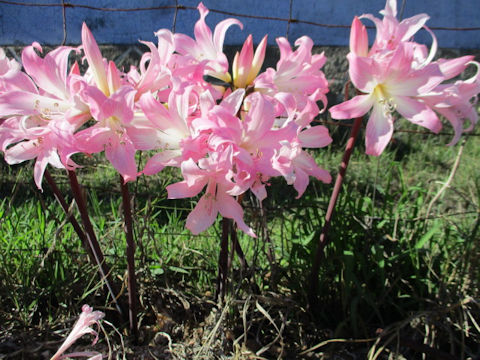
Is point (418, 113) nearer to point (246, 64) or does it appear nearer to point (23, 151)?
point (246, 64)

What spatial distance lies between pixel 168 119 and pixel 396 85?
23.9 inches

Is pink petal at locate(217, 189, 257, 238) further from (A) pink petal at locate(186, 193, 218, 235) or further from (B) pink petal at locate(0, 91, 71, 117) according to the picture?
(B) pink petal at locate(0, 91, 71, 117)

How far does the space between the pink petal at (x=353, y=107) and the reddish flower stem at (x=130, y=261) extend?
2.03ft

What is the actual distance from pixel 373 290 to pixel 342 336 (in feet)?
0.83

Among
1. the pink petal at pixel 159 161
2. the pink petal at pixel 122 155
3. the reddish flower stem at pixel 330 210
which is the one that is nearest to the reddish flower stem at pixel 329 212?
the reddish flower stem at pixel 330 210

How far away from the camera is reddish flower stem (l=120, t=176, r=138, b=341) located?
138 centimetres

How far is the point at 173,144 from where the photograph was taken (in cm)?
119

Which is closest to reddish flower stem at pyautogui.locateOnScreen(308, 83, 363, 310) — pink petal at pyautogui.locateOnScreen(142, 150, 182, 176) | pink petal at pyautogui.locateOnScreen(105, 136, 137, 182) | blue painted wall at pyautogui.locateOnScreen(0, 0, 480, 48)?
pink petal at pyautogui.locateOnScreen(142, 150, 182, 176)

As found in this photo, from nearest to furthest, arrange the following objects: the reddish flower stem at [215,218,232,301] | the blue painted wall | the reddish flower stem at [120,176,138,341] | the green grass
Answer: the reddish flower stem at [120,176,138,341], the reddish flower stem at [215,218,232,301], the green grass, the blue painted wall

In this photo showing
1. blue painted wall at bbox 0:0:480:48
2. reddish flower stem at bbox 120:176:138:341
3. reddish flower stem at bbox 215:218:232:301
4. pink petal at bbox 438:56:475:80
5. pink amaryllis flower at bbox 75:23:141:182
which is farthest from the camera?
blue painted wall at bbox 0:0:480:48

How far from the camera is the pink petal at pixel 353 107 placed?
1.23m

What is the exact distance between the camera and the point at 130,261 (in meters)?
1.53

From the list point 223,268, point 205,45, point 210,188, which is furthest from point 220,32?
point 223,268

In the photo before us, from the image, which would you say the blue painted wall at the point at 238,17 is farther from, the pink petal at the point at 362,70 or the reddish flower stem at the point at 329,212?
the pink petal at the point at 362,70
